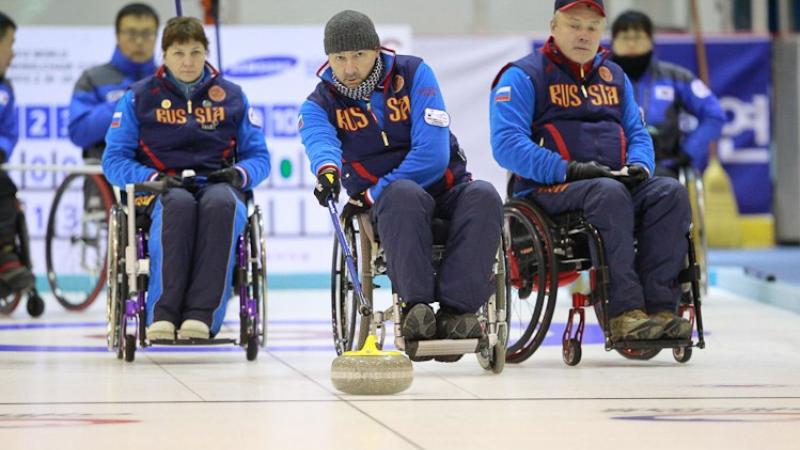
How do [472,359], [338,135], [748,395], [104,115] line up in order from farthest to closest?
[104,115] < [472,359] < [338,135] < [748,395]

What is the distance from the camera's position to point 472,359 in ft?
16.2

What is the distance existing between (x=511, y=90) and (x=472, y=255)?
73cm

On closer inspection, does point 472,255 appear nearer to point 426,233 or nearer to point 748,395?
point 426,233

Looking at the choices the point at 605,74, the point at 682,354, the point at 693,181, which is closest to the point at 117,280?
the point at 605,74

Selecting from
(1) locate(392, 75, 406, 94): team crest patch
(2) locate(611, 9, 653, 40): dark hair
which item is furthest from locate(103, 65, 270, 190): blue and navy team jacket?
(2) locate(611, 9, 653, 40): dark hair

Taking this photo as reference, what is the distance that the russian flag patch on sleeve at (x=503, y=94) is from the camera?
475cm

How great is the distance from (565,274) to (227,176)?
1.09 m

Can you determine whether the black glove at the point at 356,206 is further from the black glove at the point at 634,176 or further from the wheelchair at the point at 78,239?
the wheelchair at the point at 78,239

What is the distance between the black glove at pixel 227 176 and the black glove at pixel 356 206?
0.69 metres

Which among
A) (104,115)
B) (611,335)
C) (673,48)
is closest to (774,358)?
(611,335)

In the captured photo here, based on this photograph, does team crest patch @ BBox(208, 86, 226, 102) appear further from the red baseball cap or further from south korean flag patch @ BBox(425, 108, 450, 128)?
the red baseball cap

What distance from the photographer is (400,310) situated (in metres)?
4.22

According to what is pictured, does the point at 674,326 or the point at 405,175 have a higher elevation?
the point at 405,175

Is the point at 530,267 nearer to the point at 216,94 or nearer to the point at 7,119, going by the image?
the point at 216,94
